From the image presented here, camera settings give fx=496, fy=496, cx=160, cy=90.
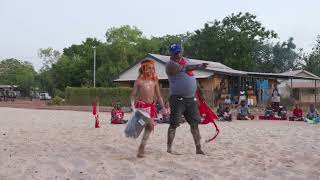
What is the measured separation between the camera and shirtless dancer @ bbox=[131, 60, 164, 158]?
790 centimetres

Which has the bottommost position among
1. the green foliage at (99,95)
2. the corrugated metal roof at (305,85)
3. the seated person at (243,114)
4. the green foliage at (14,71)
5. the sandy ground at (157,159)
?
the sandy ground at (157,159)

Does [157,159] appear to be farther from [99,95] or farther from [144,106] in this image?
[99,95]

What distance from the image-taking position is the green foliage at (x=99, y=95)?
39.4 metres

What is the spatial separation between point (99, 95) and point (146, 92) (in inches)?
1331

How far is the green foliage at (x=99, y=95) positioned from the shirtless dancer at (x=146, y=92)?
29.8 meters

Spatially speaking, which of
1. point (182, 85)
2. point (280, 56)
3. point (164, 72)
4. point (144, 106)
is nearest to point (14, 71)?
point (280, 56)

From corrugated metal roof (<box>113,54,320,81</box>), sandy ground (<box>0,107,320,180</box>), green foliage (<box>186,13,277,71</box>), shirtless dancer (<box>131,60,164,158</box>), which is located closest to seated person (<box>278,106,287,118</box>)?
sandy ground (<box>0,107,320,180</box>)

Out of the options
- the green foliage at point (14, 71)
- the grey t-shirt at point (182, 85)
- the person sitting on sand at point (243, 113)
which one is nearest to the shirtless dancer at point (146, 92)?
the grey t-shirt at point (182, 85)

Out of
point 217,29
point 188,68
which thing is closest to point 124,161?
point 188,68

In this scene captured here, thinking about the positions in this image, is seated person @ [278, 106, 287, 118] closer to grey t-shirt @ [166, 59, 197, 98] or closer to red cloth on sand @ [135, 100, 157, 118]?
grey t-shirt @ [166, 59, 197, 98]

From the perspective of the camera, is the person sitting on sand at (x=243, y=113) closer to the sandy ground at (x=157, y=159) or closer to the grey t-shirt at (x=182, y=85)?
the sandy ground at (x=157, y=159)

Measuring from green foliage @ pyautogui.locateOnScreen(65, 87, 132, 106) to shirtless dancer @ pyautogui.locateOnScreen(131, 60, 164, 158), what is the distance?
2980cm

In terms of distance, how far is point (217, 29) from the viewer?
64312 millimetres

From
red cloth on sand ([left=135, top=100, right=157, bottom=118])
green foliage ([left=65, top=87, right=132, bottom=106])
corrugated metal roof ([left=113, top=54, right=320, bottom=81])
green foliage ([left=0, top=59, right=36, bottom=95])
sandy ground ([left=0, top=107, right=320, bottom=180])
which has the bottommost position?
sandy ground ([left=0, top=107, right=320, bottom=180])
